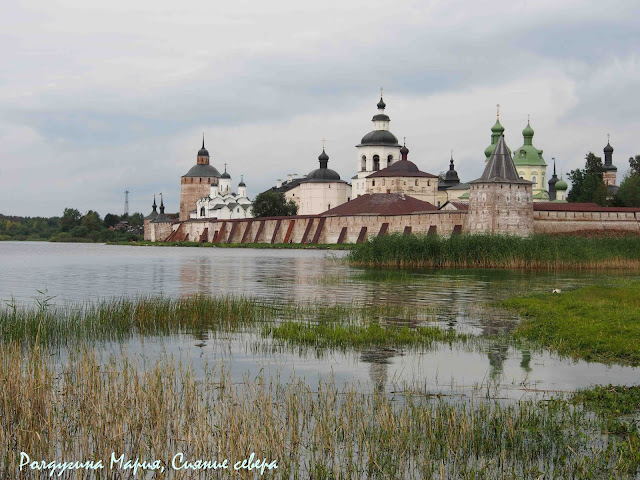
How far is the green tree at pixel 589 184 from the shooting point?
50.4 meters

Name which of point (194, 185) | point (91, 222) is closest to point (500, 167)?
point (194, 185)

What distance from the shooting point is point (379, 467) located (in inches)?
172

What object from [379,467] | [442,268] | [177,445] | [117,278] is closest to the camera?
[379,467]

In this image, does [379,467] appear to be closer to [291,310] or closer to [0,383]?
[0,383]

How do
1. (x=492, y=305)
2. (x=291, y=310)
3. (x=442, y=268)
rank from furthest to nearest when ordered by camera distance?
(x=442, y=268) < (x=492, y=305) < (x=291, y=310)

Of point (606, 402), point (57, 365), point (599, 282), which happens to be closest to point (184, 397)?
point (57, 365)

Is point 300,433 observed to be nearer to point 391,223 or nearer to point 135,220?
point 391,223

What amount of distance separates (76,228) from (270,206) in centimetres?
2797

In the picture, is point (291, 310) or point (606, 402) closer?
point (606, 402)

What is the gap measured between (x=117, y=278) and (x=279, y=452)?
15.9 metres

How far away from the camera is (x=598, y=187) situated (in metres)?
51.3

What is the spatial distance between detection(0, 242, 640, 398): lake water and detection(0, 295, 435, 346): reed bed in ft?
1.59

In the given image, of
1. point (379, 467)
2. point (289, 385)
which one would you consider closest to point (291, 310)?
point (289, 385)

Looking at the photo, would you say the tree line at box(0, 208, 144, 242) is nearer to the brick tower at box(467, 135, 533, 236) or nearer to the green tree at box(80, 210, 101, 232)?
the green tree at box(80, 210, 101, 232)
